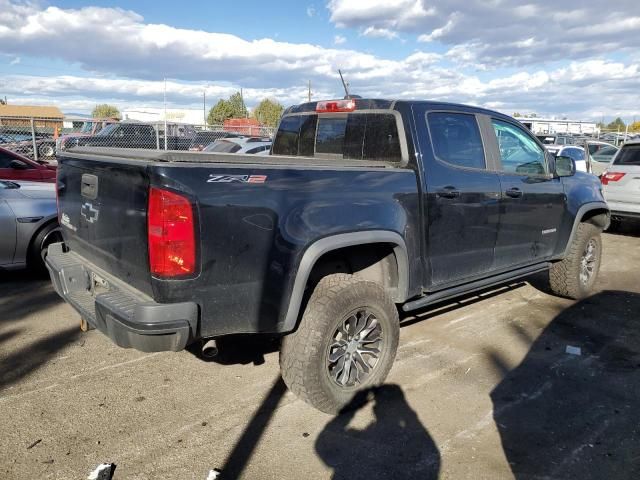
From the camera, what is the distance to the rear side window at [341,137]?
395 centimetres

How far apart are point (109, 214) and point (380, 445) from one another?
2086mm

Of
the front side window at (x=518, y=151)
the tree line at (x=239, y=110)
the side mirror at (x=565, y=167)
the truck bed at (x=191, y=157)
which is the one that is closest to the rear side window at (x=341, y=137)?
the truck bed at (x=191, y=157)

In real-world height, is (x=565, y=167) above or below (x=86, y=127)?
above

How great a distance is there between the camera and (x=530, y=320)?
533 cm

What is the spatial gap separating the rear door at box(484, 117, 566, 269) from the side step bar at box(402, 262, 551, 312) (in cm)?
8

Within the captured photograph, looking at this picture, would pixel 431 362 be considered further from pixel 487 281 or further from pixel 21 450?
pixel 21 450

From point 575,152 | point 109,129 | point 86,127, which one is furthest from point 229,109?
point 575,152

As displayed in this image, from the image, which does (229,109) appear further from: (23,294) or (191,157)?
(191,157)

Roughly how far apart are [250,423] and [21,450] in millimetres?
1281

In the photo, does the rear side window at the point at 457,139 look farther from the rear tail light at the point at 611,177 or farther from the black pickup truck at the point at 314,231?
the rear tail light at the point at 611,177

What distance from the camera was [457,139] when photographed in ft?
13.9

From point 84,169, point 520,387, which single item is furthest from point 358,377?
point 84,169

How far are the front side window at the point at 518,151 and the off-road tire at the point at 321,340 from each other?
2.04 metres

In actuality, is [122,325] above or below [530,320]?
above
